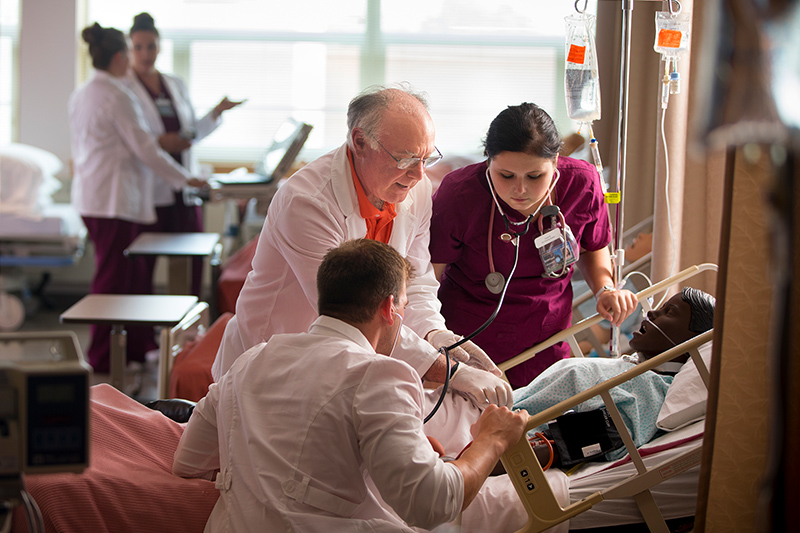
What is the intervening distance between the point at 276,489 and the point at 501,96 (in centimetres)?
511

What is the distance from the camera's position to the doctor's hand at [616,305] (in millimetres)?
2043

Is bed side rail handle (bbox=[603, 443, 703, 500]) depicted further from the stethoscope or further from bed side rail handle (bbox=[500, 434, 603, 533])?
the stethoscope

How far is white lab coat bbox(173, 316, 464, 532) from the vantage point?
1197 millimetres

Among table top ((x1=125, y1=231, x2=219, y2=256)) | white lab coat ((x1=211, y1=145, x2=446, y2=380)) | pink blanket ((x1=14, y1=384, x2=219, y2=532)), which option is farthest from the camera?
table top ((x1=125, y1=231, x2=219, y2=256))

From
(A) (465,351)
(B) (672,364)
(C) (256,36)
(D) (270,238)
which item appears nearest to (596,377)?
(B) (672,364)

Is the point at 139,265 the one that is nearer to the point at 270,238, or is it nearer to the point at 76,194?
the point at 76,194

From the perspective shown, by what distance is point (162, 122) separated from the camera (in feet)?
14.0

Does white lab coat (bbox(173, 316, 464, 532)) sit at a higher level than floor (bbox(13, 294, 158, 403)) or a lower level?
higher

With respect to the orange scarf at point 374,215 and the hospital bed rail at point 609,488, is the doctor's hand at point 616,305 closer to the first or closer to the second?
the hospital bed rail at point 609,488

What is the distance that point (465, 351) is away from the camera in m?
1.81

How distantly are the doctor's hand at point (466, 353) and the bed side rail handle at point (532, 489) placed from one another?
1.03 ft

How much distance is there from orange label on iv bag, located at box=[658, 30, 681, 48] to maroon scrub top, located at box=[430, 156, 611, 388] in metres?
0.40

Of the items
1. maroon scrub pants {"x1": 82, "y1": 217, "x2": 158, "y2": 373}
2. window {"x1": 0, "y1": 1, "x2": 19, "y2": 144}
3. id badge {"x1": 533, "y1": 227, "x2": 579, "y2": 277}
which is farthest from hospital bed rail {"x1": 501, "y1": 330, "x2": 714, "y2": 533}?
window {"x1": 0, "y1": 1, "x2": 19, "y2": 144}

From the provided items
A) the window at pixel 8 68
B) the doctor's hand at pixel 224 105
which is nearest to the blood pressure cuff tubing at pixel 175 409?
the doctor's hand at pixel 224 105
